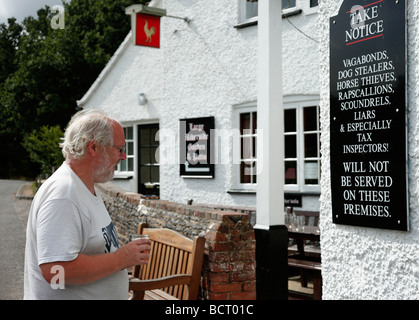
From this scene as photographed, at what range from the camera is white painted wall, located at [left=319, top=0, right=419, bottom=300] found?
8.99 feet

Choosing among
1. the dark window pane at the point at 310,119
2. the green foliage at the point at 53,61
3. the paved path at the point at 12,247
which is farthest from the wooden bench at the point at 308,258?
the green foliage at the point at 53,61

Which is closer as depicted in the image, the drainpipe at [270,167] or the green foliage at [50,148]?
the drainpipe at [270,167]

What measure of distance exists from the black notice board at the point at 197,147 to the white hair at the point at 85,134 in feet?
22.4

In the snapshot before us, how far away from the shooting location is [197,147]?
9328 millimetres

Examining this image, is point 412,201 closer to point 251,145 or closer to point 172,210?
point 172,210

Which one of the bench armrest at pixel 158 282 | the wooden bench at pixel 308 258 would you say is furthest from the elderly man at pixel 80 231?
the wooden bench at pixel 308 258

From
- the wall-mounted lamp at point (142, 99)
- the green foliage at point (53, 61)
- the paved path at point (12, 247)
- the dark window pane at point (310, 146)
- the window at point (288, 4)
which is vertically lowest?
the paved path at point (12, 247)

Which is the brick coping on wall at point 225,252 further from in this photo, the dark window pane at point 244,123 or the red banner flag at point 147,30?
the red banner flag at point 147,30

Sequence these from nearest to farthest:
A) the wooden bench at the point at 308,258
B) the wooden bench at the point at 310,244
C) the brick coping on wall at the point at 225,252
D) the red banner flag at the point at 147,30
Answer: the brick coping on wall at the point at 225,252, the wooden bench at the point at 308,258, the wooden bench at the point at 310,244, the red banner flag at the point at 147,30

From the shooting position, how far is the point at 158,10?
29.7 ft

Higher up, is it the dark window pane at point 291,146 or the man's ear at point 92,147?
the dark window pane at point 291,146

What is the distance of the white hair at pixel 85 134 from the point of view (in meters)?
1.94

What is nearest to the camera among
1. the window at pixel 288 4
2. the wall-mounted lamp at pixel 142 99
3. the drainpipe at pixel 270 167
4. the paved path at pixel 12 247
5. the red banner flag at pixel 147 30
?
the drainpipe at pixel 270 167

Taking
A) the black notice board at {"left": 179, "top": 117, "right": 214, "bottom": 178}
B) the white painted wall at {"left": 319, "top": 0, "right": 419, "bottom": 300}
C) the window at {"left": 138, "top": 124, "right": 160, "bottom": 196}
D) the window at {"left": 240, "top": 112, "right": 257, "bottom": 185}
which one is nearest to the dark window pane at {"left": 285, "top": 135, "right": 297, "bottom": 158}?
the window at {"left": 240, "top": 112, "right": 257, "bottom": 185}
